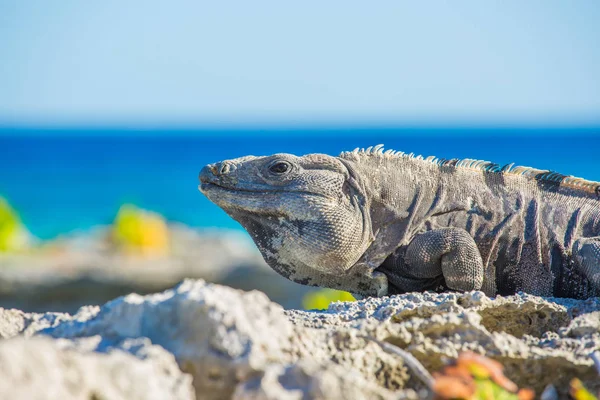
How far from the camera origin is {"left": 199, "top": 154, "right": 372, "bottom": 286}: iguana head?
595 centimetres

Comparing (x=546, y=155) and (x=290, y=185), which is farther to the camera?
(x=546, y=155)

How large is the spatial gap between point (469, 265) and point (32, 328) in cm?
284

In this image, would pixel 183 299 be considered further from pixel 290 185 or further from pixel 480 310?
pixel 290 185

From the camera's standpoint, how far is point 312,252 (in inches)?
233

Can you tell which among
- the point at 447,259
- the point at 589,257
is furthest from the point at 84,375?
the point at 589,257

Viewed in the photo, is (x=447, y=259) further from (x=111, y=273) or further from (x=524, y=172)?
(x=111, y=273)

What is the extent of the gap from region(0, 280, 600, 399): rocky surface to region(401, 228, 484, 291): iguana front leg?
101 centimetres

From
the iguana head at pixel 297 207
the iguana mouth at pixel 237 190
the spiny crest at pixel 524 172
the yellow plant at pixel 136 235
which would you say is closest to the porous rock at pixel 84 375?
the iguana head at pixel 297 207

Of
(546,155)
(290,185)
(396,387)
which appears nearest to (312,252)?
(290,185)

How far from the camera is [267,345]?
361 cm

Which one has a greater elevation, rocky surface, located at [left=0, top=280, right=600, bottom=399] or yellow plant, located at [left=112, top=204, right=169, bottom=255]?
rocky surface, located at [left=0, top=280, right=600, bottom=399]

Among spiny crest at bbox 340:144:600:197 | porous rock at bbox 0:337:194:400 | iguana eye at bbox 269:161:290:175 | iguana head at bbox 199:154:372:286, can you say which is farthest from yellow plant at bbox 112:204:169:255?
porous rock at bbox 0:337:194:400

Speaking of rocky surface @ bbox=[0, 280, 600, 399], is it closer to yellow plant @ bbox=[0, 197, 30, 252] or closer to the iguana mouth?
the iguana mouth

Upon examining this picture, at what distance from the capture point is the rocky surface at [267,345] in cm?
322
